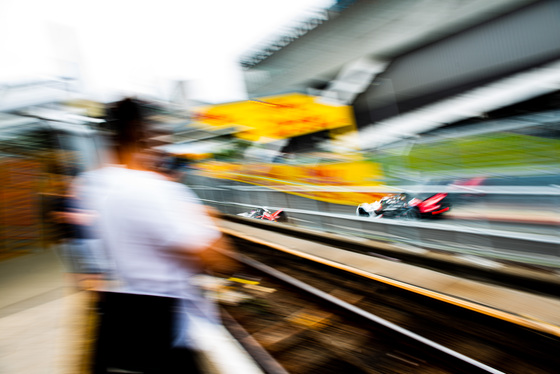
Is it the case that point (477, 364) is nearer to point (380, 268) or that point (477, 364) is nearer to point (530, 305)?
point (530, 305)

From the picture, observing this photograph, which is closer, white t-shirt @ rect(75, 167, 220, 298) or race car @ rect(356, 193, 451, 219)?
white t-shirt @ rect(75, 167, 220, 298)

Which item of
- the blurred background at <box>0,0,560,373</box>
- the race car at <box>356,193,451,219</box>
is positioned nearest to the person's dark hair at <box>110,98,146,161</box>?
the blurred background at <box>0,0,560,373</box>

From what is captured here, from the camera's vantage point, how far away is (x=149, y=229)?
1.12 m

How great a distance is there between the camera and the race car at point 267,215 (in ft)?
26.1

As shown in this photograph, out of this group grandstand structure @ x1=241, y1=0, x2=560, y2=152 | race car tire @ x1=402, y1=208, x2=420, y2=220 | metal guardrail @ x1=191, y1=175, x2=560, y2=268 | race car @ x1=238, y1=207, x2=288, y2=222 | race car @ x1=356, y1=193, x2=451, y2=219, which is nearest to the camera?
metal guardrail @ x1=191, y1=175, x2=560, y2=268

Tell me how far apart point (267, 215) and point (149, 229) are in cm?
738

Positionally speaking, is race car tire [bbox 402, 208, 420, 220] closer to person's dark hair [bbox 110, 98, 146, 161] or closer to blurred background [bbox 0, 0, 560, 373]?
blurred background [bbox 0, 0, 560, 373]

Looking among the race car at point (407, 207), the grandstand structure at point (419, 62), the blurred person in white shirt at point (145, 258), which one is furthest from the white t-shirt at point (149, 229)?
the grandstand structure at point (419, 62)

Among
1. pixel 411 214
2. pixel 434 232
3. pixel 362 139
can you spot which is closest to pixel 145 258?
pixel 434 232

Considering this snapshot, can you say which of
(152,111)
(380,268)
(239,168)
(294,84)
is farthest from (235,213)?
(152,111)

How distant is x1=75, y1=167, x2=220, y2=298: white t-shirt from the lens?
112 centimetres

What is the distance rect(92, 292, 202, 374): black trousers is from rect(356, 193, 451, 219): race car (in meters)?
4.13

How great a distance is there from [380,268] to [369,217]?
54.9 inches

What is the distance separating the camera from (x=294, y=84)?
54.0 feet
